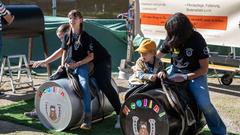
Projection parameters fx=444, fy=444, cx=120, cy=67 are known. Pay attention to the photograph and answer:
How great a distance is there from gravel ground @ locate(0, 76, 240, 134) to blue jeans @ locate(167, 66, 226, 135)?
45.4 inches

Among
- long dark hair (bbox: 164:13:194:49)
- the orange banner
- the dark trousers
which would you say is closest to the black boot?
the dark trousers

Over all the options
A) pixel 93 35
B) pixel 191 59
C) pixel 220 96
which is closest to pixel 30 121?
pixel 191 59

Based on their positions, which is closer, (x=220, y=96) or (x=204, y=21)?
(x=220, y=96)

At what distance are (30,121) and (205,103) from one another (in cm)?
271

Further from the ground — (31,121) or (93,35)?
(93,35)

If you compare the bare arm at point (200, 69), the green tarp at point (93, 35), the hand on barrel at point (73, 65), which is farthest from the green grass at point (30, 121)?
the green tarp at point (93, 35)

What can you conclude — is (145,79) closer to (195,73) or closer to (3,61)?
(195,73)

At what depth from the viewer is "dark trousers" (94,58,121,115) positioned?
19.3ft

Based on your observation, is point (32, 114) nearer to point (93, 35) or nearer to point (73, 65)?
point (73, 65)

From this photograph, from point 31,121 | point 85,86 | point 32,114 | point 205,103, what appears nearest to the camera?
point 205,103

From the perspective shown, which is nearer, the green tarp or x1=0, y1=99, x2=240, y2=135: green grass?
x1=0, y1=99, x2=240, y2=135: green grass

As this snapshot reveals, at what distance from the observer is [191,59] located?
483cm

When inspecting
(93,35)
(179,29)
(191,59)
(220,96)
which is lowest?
(220,96)

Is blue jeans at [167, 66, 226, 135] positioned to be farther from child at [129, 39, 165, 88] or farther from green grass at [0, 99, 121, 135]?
green grass at [0, 99, 121, 135]
